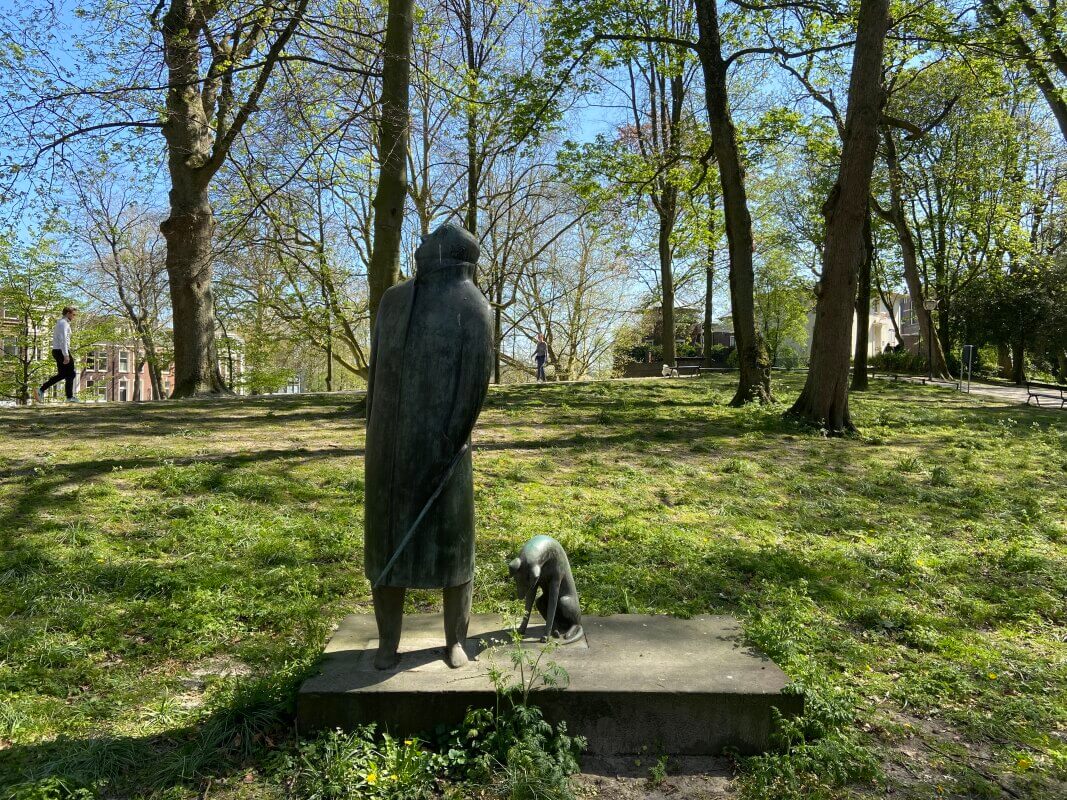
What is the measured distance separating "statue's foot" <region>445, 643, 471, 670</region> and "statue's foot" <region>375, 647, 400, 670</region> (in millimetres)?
276

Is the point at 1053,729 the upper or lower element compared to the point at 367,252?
lower

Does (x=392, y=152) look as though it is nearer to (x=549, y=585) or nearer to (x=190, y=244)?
(x=190, y=244)

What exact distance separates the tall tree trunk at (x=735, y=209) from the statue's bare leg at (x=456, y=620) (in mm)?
11883

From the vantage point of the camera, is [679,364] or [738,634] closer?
[738,634]

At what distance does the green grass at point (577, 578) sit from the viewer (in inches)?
132

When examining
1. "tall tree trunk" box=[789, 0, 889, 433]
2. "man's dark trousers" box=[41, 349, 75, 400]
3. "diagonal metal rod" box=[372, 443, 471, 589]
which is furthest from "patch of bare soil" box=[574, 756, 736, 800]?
"man's dark trousers" box=[41, 349, 75, 400]

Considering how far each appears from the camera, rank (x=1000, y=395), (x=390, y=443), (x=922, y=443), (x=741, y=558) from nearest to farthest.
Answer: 1. (x=390, y=443)
2. (x=741, y=558)
3. (x=922, y=443)
4. (x=1000, y=395)

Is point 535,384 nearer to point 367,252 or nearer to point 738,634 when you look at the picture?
point 367,252

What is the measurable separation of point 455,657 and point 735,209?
12.8 metres

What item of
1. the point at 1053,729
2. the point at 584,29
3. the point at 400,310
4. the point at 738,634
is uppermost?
the point at 584,29

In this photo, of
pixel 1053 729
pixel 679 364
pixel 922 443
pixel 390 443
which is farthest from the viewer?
pixel 679 364

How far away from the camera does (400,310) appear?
3264 millimetres

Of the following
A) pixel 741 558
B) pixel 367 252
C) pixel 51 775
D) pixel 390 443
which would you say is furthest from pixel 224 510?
pixel 367 252

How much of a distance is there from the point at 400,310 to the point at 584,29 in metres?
13.6
